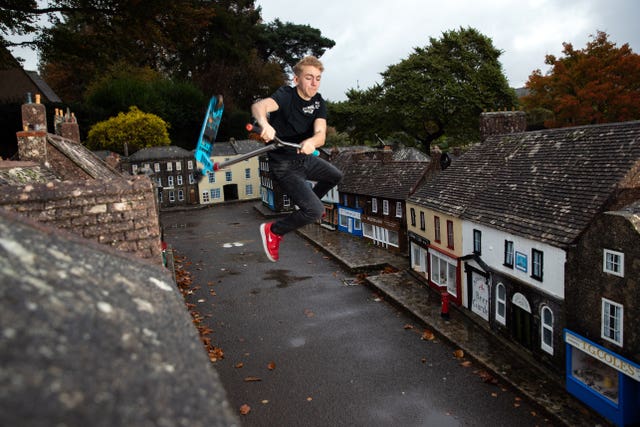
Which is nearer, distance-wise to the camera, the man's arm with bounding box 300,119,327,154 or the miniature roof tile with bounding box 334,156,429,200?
the man's arm with bounding box 300,119,327,154

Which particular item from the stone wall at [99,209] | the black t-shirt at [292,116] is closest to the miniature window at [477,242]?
the black t-shirt at [292,116]

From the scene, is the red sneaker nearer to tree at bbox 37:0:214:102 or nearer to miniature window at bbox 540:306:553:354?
miniature window at bbox 540:306:553:354

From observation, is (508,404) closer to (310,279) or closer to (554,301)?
(554,301)

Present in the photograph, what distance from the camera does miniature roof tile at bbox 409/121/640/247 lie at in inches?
655

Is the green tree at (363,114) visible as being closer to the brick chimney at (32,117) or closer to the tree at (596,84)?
the tree at (596,84)

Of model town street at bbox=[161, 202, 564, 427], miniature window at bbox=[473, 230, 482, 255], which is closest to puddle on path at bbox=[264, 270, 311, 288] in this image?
model town street at bbox=[161, 202, 564, 427]

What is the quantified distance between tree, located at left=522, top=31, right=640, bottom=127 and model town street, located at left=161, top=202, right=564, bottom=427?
2948 centimetres

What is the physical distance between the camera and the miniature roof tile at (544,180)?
16.6m

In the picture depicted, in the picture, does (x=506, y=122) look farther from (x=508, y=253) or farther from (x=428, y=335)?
(x=428, y=335)

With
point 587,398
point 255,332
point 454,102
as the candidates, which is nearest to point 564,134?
point 587,398

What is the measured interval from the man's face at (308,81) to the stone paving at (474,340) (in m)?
12.9

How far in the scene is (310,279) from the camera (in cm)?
3147

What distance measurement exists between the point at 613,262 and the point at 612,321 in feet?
5.91

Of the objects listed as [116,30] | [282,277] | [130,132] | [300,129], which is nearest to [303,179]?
[300,129]
